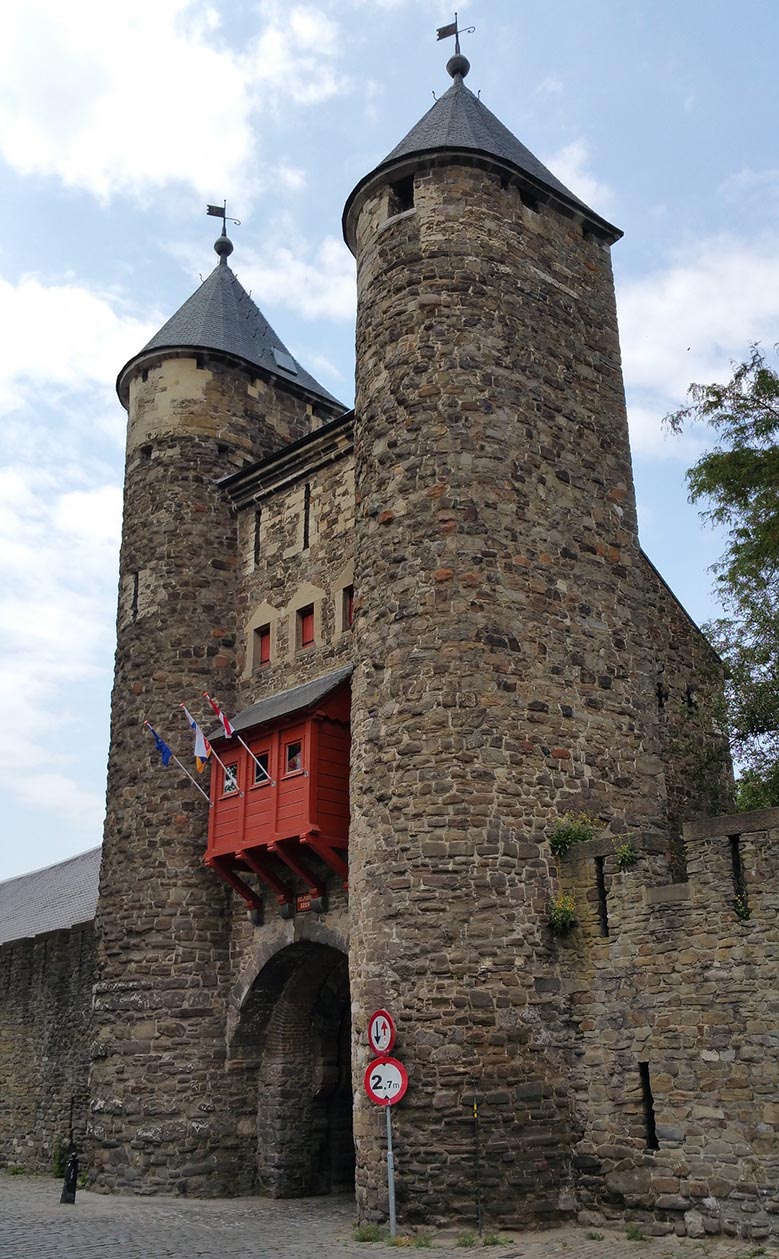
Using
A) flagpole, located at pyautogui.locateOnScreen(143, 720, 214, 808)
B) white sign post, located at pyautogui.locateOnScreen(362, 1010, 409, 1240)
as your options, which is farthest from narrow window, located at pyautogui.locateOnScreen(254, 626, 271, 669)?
white sign post, located at pyautogui.locateOnScreen(362, 1010, 409, 1240)

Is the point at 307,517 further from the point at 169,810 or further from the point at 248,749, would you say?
the point at 169,810

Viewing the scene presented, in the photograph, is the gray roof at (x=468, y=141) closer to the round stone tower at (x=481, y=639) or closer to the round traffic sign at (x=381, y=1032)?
the round stone tower at (x=481, y=639)

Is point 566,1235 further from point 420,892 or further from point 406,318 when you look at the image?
point 406,318

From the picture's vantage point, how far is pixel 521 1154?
12.7 metres

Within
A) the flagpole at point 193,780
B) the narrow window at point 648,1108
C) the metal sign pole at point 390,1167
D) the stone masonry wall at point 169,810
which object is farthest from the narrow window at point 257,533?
the narrow window at point 648,1108

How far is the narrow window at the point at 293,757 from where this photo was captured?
16688 mm

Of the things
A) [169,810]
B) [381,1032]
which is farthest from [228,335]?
[381,1032]

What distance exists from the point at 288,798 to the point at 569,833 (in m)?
4.24

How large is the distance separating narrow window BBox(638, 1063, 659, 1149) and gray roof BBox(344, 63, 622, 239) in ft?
38.7

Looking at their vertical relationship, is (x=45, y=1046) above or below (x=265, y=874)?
below

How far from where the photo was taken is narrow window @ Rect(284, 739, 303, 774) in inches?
657

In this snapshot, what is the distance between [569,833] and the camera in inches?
557

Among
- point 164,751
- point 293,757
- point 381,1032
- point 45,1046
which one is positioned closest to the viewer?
point 381,1032

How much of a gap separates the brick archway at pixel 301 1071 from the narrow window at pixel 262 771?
93.0 inches
